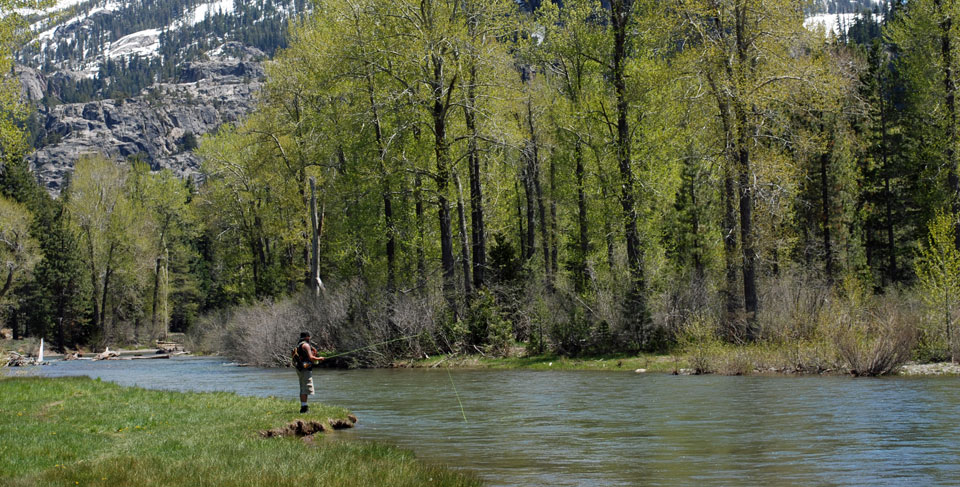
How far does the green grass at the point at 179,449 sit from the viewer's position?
10.5 m

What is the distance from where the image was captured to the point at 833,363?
24047 mm

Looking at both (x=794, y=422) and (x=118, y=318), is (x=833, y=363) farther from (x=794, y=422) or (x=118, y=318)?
(x=118, y=318)

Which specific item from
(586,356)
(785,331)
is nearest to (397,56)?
(586,356)

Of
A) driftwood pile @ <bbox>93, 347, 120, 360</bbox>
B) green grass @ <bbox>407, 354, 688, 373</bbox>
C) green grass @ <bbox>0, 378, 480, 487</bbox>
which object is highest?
green grass @ <bbox>0, 378, 480, 487</bbox>

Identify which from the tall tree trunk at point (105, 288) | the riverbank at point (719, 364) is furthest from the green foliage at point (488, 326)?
the tall tree trunk at point (105, 288)

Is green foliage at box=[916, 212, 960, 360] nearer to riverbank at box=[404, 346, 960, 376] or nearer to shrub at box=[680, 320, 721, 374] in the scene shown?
riverbank at box=[404, 346, 960, 376]

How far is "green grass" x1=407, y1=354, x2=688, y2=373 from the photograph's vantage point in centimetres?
2773

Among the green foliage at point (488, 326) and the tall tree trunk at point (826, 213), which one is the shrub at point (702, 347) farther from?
the tall tree trunk at point (826, 213)

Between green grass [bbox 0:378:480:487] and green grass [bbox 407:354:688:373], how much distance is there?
41.8 feet

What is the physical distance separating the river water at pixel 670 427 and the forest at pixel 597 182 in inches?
200

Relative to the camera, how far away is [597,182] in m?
36.8

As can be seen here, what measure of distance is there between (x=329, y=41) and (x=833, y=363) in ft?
88.4

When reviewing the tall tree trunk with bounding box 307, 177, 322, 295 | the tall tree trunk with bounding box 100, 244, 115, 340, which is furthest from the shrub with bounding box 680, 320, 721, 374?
the tall tree trunk with bounding box 100, 244, 115, 340

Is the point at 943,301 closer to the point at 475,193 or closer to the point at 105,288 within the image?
the point at 475,193
